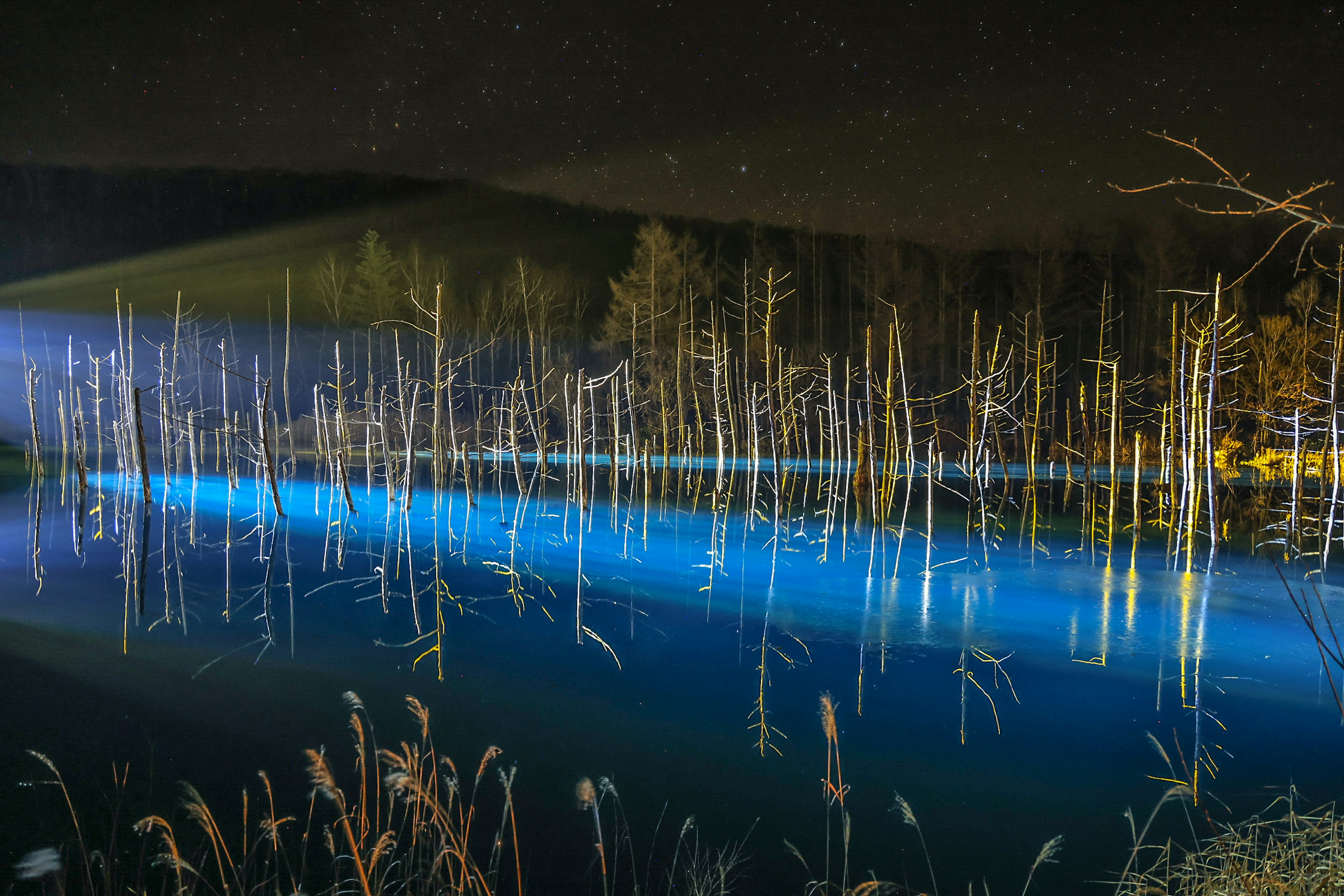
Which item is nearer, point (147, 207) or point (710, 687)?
point (710, 687)

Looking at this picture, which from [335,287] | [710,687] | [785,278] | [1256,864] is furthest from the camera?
[335,287]

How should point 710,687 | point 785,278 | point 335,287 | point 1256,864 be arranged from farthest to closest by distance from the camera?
1. point 335,287
2. point 785,278
3. point 710,687
4. point 1256,864

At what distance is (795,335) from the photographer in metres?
37.8

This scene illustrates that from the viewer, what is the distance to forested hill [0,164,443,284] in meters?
35.9

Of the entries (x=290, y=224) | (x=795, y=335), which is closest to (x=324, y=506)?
(x=795, y=335)

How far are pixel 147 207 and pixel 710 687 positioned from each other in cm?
4750

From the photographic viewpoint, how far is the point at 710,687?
6.49 m

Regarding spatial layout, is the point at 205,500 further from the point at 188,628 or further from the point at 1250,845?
the point at 1250,845

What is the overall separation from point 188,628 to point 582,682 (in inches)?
157

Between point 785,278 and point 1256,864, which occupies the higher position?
point 785,278

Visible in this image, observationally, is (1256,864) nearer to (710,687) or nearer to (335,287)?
(710,687)

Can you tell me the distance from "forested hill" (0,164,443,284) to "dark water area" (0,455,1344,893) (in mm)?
31536

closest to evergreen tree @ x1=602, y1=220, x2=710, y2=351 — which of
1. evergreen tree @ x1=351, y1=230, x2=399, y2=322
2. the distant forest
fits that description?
the distant forest

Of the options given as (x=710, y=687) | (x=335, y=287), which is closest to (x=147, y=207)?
(x=335, y=287)
